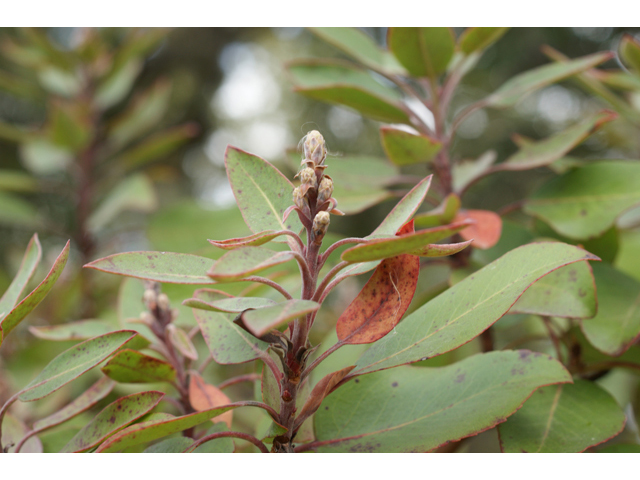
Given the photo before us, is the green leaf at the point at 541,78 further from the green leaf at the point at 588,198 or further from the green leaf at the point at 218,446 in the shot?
the green leaf at the point at 218,446

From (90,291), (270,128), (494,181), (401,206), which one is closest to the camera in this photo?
(401,206)

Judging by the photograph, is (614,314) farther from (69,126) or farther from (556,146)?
(69,126)

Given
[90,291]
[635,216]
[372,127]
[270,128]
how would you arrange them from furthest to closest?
1. [270,128]
2. [372,127]
3. [90,291]
4. [635,216]

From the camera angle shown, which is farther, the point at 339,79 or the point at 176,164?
the point at 176,164

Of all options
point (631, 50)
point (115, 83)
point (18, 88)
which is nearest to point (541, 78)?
point (631, 50)

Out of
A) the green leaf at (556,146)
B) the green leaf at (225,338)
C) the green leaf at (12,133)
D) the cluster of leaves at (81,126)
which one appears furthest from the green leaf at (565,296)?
the green leaf at (12,133)

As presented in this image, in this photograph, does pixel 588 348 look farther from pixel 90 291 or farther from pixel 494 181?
pixel 494 181

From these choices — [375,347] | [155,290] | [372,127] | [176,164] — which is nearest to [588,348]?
[375,347]
